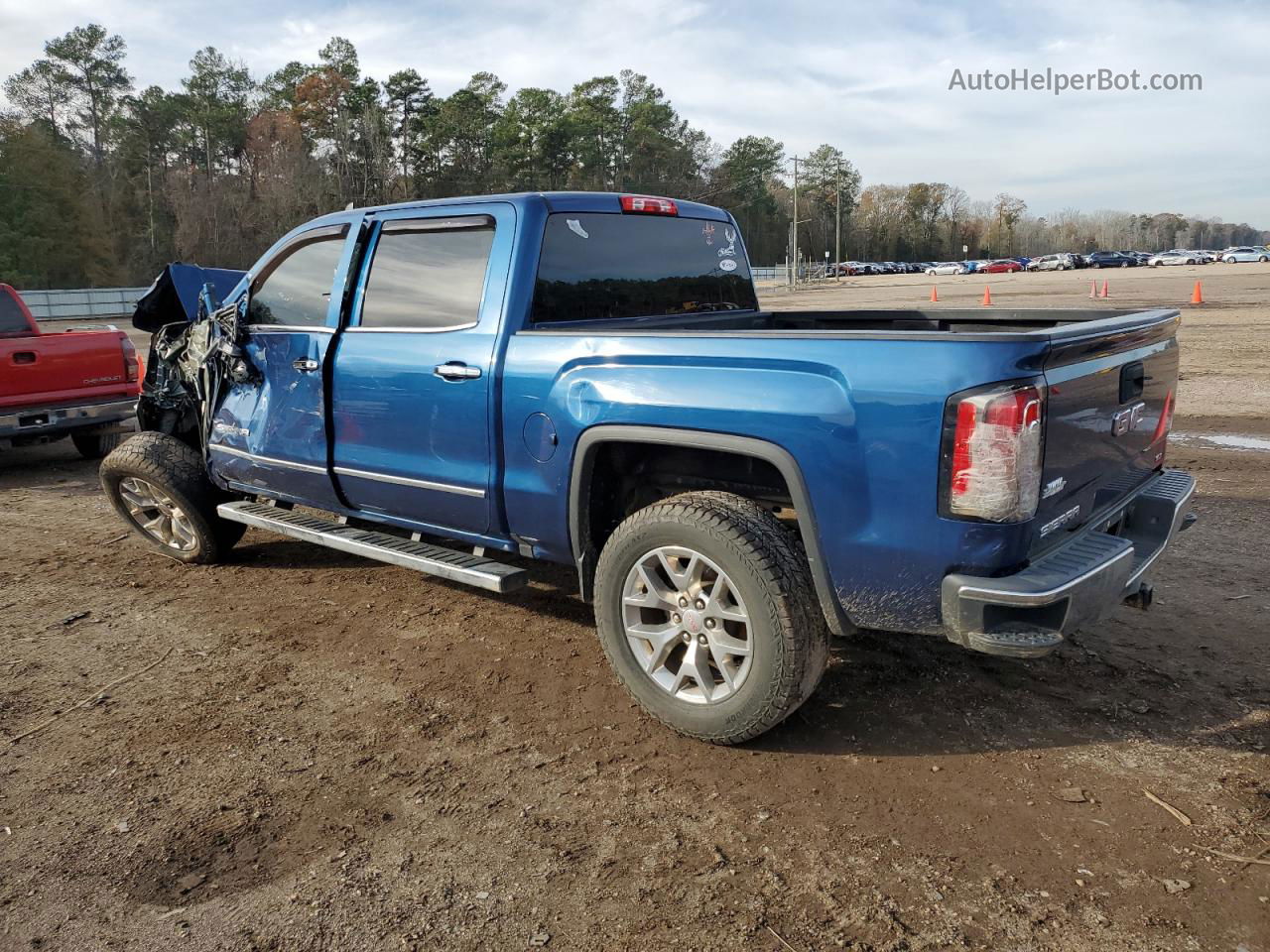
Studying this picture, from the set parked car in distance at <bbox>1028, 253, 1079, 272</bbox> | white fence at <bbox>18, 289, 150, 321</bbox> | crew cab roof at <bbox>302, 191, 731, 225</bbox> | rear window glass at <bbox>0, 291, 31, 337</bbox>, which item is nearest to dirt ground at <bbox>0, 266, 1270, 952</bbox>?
crew cab roof at <bbox>302, 191, 731, 225</bbox>

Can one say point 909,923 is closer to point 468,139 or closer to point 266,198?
point 266,198

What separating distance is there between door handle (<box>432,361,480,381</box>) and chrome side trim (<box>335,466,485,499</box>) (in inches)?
18.8

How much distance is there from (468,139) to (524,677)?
8269cm

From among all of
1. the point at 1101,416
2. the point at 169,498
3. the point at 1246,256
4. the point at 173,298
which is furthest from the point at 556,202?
the point at 1246,256

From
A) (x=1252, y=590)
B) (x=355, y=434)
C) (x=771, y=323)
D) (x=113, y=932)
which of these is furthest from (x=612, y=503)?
(x=1252, y=590)

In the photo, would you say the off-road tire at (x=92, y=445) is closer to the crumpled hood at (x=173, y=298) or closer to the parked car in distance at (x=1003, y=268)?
the crumpled hood at (x=173, y=298)

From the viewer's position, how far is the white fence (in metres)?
40.5

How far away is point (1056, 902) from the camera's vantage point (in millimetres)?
2545

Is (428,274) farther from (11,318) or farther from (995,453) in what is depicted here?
(11,318)

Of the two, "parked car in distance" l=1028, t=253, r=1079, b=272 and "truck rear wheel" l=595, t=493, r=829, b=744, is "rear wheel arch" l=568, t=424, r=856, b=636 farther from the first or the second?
"parked car in distance" l=1028, t=253, r=1079, b=272

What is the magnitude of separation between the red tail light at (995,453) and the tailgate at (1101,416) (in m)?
0.10

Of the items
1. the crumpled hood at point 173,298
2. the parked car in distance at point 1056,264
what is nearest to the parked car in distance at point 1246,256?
the parked car in distance at point 1056,264

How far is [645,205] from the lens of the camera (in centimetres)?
450

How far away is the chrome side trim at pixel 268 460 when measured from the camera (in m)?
4.76
